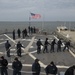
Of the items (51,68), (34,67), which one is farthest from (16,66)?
(51,68)

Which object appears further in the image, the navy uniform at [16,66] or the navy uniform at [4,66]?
the navy uniform at [4,66]

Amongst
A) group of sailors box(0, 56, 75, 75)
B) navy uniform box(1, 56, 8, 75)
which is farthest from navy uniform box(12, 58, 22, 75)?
navy uniform box(1, 56, 8, 75)

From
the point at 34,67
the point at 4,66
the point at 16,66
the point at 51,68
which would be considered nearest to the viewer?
the point at 51,68

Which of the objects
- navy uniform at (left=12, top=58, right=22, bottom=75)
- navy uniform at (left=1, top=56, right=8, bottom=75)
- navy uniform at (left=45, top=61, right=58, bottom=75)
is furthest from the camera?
navy uniform at (left=1, top=56, right=8, bottom=75)

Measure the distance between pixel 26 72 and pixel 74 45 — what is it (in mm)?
13254

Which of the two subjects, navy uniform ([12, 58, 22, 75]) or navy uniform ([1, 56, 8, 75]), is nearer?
navy uniform ([12, 58, 22, 75])

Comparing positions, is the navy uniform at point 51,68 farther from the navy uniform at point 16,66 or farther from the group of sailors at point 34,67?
the navy uniform at point 16,66

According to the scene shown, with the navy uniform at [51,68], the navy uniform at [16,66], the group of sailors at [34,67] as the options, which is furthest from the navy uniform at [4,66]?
the navy uniform at [51,68]

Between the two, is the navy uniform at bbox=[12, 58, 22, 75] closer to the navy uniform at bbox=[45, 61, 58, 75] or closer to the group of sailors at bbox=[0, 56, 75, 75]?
the group of sailors at bbox=[0, 56, 75, 75]

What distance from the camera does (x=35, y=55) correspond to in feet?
89.1

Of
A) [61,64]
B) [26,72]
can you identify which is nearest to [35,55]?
[61,64]

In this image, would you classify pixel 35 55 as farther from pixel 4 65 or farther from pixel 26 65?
pixel 4 65

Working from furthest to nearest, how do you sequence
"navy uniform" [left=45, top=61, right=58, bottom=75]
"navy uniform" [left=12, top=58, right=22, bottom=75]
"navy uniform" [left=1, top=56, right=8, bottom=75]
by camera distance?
"navy uniform" [left=1, top=56, right=8, bottom=75], "navy uniform" [left=12, top=58, right=22, bottom=75], "navy uniform" [left=45, top=61, right=58, bottom=75]

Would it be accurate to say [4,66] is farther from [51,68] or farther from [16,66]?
[51,68]
